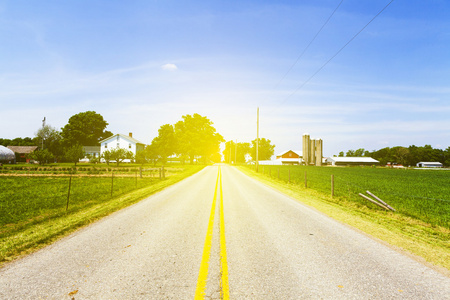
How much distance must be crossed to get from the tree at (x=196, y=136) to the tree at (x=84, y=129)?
38.6m

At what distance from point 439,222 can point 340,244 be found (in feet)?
19.9

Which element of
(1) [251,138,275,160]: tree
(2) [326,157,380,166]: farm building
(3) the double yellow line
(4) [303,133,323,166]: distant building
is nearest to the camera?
(3) the double yellow line

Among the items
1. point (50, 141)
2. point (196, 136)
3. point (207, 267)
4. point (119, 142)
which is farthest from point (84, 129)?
point (207, 267)

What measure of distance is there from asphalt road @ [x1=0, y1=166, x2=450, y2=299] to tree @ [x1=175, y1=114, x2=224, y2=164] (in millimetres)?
61643

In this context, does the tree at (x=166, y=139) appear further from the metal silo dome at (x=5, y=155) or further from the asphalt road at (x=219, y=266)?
the asphalt road at (x=219, y=266)

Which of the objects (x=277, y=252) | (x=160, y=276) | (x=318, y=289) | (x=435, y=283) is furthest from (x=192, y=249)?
(x=435, y=283)

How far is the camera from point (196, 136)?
69125 millimetres

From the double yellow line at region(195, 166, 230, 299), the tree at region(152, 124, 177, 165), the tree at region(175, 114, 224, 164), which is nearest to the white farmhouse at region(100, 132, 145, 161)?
the tree at region(152, 124, 177, 165)

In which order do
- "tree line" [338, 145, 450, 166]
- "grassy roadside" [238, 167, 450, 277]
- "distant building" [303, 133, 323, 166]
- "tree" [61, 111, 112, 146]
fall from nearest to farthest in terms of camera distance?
"grassy roadside" [238, 167, 450, 277] < "tree" [61, 111, 112, 146] < "distant building" [303, 133, 323, 166] < "tree line" [338, 145, 450, 166]

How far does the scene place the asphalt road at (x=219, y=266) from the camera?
363 cm

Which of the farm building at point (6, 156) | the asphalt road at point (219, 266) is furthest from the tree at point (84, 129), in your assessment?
the asphalt road at point (219, 266)

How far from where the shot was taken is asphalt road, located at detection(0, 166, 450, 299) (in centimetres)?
363

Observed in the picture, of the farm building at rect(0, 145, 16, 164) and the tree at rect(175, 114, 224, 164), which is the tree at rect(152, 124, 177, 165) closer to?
the tree at rect(175, 114, 224, 164)

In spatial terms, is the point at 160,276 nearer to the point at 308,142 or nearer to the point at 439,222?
the point at 439,222
